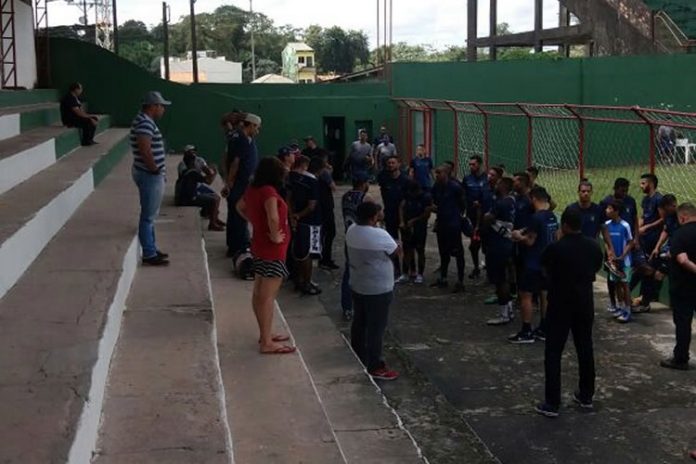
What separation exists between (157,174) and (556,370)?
3401mm

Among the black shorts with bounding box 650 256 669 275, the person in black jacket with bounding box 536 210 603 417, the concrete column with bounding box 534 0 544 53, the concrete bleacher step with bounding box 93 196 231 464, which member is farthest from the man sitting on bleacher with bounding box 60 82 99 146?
the concrete column with bounding box 534 0 544 53

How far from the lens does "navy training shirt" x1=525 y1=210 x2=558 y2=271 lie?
8.07 metres

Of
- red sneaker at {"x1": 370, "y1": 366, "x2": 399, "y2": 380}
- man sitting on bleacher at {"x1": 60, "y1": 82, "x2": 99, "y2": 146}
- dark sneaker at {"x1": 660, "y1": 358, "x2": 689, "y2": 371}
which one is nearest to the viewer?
red sneaker at {"x1": 370, "y1": 366, "x2": 399, "y2": 380}

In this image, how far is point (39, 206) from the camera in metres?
6.25

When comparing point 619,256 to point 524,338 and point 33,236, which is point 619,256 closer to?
point 524,338

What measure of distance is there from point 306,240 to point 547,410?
12.2ft

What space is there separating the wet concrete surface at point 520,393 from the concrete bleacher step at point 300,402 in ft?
1.27

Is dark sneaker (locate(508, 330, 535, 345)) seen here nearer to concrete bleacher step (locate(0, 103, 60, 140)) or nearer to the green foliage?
concrete bleacher step (locate(0, 103, 60, 140))

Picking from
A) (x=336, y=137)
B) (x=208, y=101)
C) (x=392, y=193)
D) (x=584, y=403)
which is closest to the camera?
(x=584, y=403)

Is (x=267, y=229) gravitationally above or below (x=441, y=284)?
above

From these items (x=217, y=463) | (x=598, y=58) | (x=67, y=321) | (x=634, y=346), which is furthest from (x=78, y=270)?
(x=598, y=58)

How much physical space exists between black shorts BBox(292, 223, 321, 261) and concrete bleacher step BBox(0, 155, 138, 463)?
213 centimetres

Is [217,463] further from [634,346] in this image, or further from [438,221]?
[438,221]

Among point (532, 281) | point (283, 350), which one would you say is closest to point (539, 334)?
point (532, 281)
